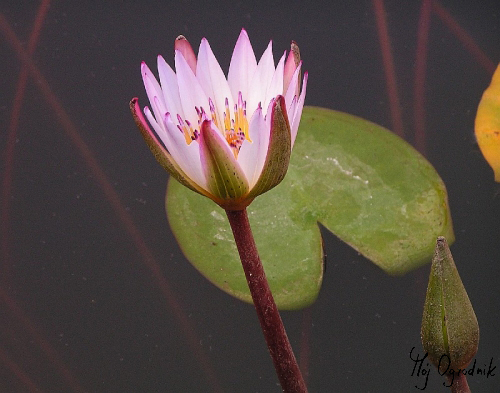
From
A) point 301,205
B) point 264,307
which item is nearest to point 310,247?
point 301,205

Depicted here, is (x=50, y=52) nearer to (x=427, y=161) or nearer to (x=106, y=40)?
(x=106, y=40)

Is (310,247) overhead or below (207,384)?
overhead

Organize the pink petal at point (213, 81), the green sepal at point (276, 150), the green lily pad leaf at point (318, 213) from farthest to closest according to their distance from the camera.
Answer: the green lily pad leaf at point (318, 213) < the pink petal at point (213, 81) < the green sepal at point (276, 150)

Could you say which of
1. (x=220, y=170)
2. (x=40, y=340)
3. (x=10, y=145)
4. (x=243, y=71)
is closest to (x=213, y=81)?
(x=243, y=71)

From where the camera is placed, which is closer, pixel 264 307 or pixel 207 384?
pixel 264 307

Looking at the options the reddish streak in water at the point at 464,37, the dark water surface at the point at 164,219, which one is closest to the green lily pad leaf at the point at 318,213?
the dark water surface at the point at 164,219

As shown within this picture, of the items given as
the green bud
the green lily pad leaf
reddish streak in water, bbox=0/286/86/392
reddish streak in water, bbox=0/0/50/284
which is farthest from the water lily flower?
reddish streak in water, bbox=0/286/86/392

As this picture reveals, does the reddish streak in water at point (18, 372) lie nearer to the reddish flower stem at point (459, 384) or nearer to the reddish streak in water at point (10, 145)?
the reddish streak in water at point (10, 145)

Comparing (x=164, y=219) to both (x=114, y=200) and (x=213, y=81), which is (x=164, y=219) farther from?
(x=213, y=81)
